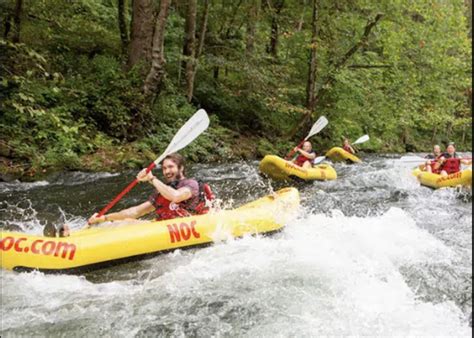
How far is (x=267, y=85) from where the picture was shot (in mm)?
12000

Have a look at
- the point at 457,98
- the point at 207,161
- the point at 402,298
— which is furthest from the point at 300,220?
the point at 457,98

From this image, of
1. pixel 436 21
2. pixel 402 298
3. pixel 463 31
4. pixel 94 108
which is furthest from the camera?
pixel 463 31

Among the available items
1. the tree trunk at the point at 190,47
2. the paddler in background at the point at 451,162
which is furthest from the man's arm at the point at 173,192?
the tree trunk at the point at 190,47

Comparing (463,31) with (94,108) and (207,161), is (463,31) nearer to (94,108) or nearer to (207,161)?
(207,161)

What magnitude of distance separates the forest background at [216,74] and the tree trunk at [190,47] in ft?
0.10

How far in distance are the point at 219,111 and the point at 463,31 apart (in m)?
11.5

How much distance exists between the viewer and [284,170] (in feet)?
25.9

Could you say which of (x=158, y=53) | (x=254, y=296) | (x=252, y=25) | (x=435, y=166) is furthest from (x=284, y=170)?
(x=252, y=25)

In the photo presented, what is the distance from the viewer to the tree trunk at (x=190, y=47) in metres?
10.6

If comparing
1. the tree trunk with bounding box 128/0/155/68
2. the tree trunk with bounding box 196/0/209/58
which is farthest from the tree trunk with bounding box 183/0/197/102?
the tree trunk with bounding box 128/0/155/68

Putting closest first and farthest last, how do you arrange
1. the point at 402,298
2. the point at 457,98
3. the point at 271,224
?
1. the point at 402,298
2. the point at 271,224
3. the point at 457,98

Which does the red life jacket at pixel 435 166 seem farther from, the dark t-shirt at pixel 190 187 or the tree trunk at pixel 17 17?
the tree trunk at pixel 17 17

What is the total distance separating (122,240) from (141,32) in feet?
22.2

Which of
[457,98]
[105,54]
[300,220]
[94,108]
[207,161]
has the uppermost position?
[105,54]
